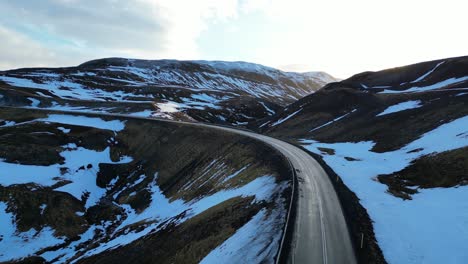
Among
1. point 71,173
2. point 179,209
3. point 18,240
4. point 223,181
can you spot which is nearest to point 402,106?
point 223,181

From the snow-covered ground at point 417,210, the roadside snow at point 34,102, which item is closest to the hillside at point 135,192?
the snow-covered ground at point 417,210

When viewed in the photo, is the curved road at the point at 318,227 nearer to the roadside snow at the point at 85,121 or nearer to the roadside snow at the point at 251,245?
the roadside snow at the point at 251,245

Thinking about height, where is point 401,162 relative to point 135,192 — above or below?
below

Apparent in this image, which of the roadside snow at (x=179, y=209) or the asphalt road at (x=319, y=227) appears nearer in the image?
the asphalt road at (x=319, y=227)

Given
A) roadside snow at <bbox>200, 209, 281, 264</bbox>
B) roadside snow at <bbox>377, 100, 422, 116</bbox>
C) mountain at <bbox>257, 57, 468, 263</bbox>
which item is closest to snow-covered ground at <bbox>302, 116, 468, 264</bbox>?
mountain at <bbox>257, 57, 468, 263</bbox>

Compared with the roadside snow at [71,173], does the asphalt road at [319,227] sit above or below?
below

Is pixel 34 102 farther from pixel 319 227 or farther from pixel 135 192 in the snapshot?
pixel 319 227

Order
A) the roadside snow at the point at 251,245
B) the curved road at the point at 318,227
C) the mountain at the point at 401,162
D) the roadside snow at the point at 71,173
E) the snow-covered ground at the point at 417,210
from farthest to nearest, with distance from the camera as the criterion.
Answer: the roadside snow at the point at 71,173 < the mountain at the point at 401,162 < the roadside snow at the point at 251,245 < the snow-covered ground at the point at 417,210 < the curved road at the point at 318,227

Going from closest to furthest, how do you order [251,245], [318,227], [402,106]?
[251,245]
[318,227]
[402,106]
